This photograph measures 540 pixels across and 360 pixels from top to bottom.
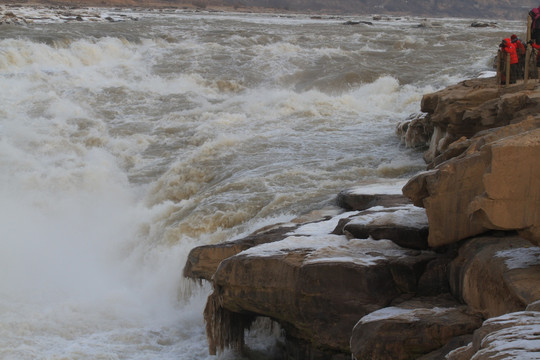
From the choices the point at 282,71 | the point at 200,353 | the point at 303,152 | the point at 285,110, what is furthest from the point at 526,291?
the point at 282,71

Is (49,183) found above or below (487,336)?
below

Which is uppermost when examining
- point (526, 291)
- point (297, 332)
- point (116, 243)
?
point (526, 291)

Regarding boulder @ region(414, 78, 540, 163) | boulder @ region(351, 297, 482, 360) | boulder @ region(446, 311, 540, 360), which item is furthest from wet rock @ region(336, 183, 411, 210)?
boulder @ region(446, 311, 540, 360)

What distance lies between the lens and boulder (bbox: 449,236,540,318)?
3.99 m

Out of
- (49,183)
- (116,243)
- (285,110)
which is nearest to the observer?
(116,243)

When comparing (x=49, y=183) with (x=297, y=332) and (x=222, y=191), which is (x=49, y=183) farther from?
(x=297, y=332)

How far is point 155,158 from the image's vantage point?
1225cm

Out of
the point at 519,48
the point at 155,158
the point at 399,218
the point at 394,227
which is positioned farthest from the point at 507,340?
the point at 155,158

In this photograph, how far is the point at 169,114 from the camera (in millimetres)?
14945

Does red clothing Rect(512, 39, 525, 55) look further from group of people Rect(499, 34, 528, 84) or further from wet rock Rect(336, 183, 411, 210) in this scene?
wet rock Rect(336, 183, 411, 210)

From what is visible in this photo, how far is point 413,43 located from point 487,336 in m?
22.5

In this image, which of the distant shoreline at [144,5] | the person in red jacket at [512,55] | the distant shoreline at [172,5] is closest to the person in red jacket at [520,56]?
the person in red jacket at [512,55]

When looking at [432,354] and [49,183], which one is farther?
[49,183]

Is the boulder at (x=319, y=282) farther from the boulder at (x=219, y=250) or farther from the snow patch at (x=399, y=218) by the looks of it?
the boulder at (x=219, y=250)
